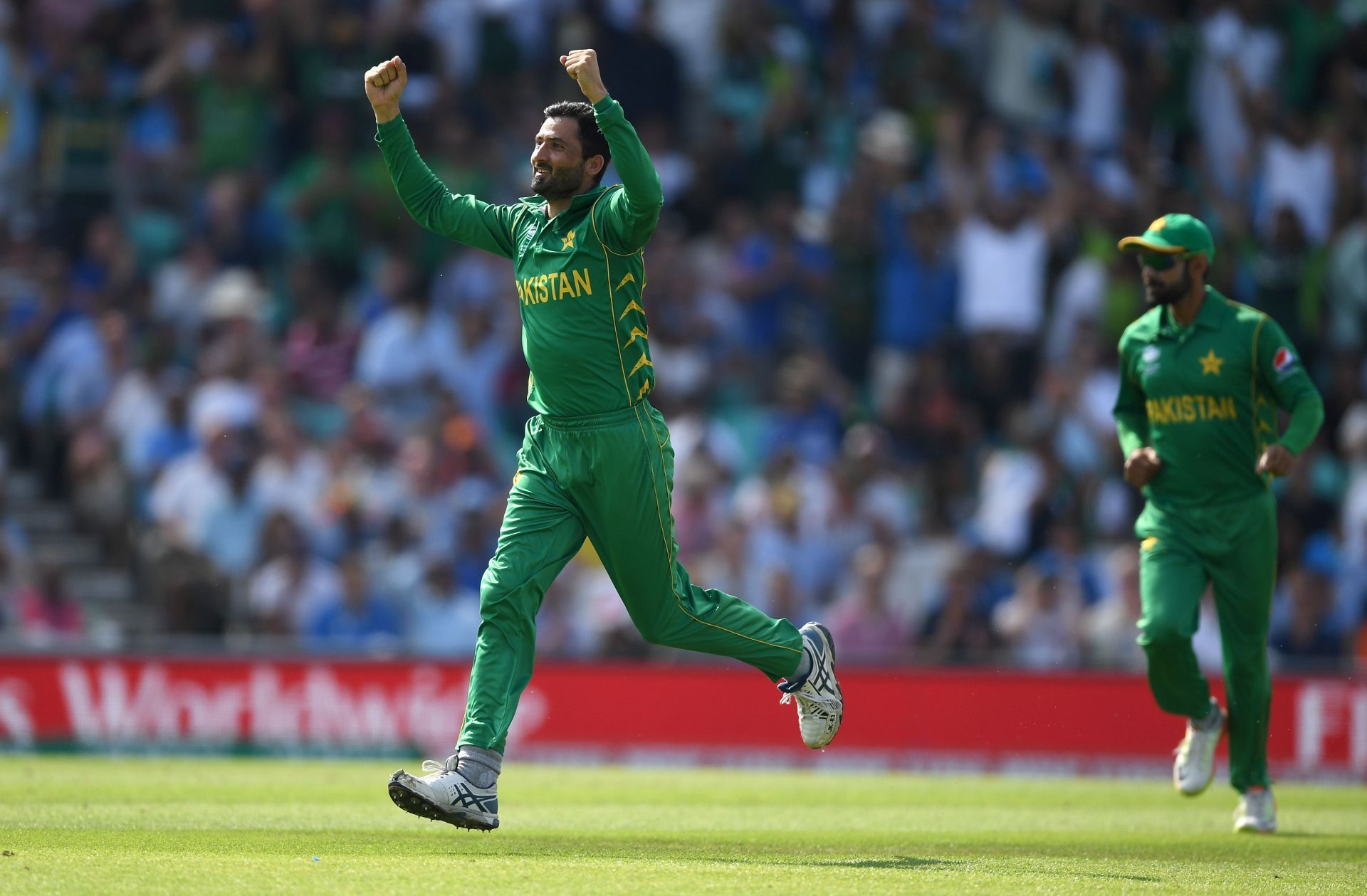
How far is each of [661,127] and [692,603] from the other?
1081cm

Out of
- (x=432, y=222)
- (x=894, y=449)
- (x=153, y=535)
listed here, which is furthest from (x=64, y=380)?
(x=432, y=222)

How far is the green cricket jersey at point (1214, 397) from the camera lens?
8.84 metres

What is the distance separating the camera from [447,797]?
6.81 m

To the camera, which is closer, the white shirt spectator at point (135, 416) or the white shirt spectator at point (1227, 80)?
the white shirt spectator at point (135, 416)

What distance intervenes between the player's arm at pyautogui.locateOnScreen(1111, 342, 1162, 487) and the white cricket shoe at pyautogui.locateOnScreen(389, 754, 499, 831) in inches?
144

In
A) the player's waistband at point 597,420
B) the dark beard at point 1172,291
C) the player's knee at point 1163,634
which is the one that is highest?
the dark beard at point 1172,291

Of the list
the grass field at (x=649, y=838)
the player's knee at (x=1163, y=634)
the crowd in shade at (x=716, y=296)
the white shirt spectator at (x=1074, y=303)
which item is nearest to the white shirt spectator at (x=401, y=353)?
the crowd in shade at (x=716, y=296)

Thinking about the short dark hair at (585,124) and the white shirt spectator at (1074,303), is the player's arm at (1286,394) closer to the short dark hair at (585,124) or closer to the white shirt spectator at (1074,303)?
the short dark hair at (585,124)

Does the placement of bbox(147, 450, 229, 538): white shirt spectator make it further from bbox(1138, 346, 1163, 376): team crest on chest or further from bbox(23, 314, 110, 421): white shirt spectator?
bbox(1138, 346, 1163, 376): team crest on chest

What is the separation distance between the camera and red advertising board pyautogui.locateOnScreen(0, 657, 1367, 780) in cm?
1318

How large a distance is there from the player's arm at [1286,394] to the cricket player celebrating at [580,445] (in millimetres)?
2447

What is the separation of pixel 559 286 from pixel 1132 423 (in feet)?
10.8

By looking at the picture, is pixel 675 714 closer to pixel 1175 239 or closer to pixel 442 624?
pixel 442 624

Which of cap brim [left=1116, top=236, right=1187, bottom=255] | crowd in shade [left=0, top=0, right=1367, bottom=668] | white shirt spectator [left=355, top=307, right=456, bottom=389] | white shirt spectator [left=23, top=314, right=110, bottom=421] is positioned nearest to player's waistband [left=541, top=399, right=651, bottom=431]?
cap brim [left=1116, top=236, right=1187, bottom=255]
